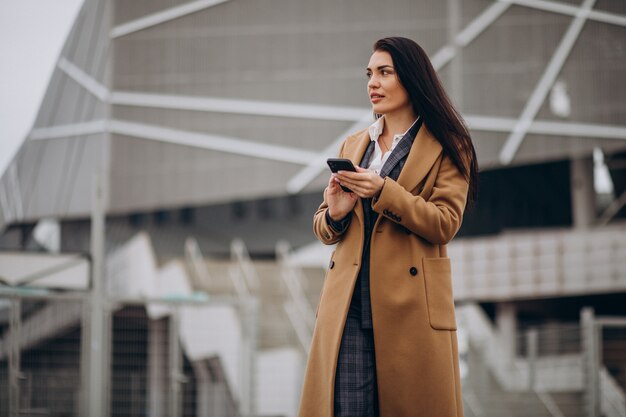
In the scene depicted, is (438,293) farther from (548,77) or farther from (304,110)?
(304,110)

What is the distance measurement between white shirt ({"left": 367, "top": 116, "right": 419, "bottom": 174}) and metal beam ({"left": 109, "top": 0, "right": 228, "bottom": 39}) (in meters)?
18.1

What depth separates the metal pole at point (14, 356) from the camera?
30.8 feet

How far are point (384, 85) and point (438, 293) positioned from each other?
0.68 m

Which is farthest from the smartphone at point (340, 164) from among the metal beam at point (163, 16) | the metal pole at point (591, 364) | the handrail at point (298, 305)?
the metal beam at point (163, 16)

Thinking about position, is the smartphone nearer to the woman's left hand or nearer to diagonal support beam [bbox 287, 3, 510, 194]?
the woman's left hand

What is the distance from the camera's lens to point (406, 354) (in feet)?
9.58

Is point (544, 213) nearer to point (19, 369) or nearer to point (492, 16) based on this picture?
point (492, 16)

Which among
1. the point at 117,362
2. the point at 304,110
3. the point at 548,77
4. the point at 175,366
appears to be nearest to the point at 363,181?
the point at 175,366

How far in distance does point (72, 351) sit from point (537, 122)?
39.4ft

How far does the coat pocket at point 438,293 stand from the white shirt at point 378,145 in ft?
1.23

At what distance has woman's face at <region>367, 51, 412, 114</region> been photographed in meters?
3.08

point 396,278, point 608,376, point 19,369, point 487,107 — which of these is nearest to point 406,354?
point 396,278

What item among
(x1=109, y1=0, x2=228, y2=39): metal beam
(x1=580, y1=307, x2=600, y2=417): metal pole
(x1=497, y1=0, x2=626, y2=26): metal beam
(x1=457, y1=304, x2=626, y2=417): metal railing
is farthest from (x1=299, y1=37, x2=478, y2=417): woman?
(x1=109, y1=0, x2=228, y2=39): metal beam

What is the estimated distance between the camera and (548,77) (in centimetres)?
1945
